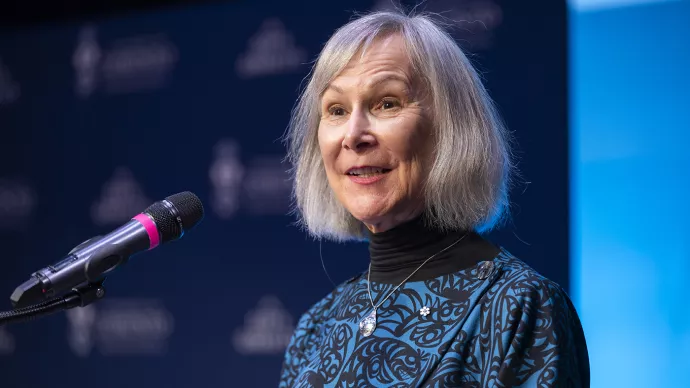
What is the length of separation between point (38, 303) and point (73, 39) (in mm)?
2834

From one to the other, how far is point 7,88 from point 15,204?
598 mm

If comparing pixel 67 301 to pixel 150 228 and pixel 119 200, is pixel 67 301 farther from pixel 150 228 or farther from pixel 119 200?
pixel 119 200

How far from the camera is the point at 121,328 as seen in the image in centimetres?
354

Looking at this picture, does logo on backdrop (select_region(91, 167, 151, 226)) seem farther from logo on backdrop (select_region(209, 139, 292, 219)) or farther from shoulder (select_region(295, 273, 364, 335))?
shoulder (select_region(295, 273, 364, 335))

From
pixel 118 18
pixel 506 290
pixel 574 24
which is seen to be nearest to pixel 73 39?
pixel 118 18

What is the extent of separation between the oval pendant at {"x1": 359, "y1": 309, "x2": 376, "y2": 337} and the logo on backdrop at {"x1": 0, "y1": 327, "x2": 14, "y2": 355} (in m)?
2.74

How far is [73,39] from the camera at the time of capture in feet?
12.5

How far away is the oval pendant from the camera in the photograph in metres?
1.60

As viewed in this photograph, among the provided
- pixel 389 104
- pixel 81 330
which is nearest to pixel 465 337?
pixel 389 104

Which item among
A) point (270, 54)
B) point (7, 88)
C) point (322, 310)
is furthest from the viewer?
point (7, 88)

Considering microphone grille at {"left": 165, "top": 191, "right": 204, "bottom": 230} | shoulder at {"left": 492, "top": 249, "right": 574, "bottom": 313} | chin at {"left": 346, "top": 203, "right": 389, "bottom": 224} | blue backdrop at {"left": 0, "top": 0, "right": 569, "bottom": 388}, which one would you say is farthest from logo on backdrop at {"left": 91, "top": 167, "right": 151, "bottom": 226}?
shoulder at {"left": 492, "top": 249, "right": 574, "bottom": 313}

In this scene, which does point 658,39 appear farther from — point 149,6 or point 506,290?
point 149,6

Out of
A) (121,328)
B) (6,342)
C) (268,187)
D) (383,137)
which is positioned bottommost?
(6,342)

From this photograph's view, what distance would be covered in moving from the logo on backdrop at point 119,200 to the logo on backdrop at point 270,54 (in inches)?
28.3
